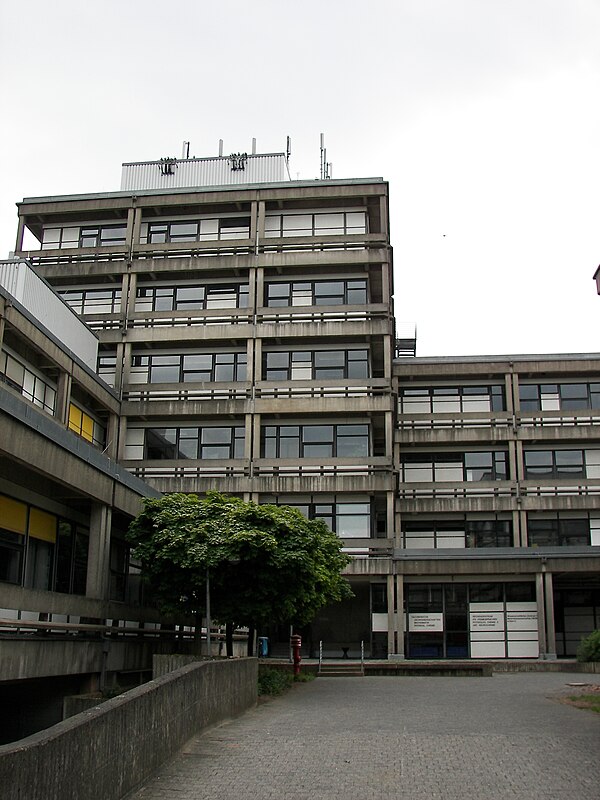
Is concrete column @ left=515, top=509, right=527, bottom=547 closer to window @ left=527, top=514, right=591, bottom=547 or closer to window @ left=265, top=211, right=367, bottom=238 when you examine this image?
window @ left=527, top=514, right=591, bottom=547

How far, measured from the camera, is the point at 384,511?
48.6m

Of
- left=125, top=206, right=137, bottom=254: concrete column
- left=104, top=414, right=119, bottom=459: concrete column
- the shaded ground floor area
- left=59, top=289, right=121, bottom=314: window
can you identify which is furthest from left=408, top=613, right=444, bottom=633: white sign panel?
left=125, top=206, right=137, bottom=254: concrete column

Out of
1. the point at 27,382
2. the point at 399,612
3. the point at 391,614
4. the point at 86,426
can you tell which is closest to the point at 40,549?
the point at 27,382

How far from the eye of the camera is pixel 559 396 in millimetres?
49562

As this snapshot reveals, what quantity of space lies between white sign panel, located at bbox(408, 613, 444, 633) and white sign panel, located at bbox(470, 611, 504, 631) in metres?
1.61

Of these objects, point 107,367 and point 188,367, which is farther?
point 107,367

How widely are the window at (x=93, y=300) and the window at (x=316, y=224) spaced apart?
29.3 ft

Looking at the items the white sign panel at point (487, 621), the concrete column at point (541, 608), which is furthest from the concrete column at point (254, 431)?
the concrete column at point (541, 608)

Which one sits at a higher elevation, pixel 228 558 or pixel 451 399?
pixel 451 399

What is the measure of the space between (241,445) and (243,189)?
14.0 metres

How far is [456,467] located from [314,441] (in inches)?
349

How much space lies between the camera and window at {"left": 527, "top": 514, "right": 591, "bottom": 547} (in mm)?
48188

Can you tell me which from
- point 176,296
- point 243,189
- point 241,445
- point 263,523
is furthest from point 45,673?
point 243,189

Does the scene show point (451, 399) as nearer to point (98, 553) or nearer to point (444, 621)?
point (444, 621)
